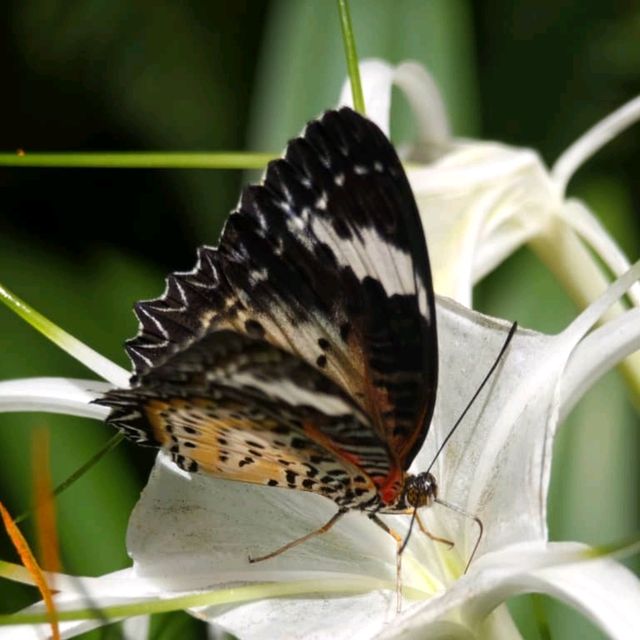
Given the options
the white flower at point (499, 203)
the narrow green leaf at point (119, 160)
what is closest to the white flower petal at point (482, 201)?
the white flower at point (499, 203)

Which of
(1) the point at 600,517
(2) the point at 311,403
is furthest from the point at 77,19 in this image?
(2) the point at 311,403

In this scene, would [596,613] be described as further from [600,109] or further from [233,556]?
[600,109]

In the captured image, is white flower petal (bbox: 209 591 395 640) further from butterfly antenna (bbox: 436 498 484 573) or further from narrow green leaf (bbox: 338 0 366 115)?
narrow green leaf (bbox: 338 0 366 115)

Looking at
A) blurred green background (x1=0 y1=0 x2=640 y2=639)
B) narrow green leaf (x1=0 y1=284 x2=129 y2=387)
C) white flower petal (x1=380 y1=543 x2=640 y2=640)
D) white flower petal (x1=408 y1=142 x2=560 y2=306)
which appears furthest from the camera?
blurred green background (x1=0 y1=0 x2=640 y2=639)

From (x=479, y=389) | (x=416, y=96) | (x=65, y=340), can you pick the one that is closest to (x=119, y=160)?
(x=65, y=340)

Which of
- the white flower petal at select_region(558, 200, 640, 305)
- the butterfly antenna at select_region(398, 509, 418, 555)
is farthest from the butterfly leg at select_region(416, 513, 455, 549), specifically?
the white flower petal at select_region(558, 200, 640, 305)

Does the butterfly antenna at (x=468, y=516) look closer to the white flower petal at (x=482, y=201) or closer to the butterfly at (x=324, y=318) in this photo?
the butterfly at (x=324, y=318)
